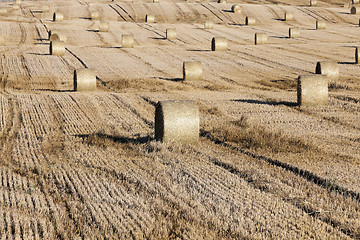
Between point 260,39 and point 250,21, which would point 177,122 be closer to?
point 260,39

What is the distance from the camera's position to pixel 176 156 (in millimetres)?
9734

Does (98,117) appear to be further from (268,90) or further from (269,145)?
(268,90)

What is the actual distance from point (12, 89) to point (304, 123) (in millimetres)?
12368

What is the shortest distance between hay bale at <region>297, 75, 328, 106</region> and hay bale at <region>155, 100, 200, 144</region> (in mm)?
5701

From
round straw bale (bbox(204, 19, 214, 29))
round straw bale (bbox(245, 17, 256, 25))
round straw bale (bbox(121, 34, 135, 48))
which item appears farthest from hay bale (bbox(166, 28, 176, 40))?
round straw bale (bbox(245, 17, 256, 25))

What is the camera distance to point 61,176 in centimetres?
856

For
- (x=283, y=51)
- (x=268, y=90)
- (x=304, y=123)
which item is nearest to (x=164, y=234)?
(x=304, y=123)

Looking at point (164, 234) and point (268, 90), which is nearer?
point (164, 234)

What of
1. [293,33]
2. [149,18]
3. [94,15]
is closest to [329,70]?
[293,33]

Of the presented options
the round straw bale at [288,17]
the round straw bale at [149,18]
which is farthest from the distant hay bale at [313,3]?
the round straw bale at [149,18]

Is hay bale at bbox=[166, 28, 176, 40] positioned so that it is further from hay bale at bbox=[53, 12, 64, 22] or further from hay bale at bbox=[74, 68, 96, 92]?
hay bale at bbox=[74, 68, 96, 92]

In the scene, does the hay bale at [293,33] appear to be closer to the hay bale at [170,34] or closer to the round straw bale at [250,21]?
the hay bale at [170,34]

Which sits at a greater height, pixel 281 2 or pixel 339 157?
pixel 281 2

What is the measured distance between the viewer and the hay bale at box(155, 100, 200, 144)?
34.8 ft
